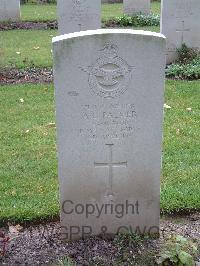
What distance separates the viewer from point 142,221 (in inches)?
156

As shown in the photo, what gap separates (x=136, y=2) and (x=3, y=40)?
540cm

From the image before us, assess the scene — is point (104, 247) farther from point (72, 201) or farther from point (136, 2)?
point (136, 2)

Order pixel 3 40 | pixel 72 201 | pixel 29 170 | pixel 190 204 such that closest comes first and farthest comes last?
1. pixel 72 201
2. pixel 190 204
3. pixel 29 170
4. pixel 3 40

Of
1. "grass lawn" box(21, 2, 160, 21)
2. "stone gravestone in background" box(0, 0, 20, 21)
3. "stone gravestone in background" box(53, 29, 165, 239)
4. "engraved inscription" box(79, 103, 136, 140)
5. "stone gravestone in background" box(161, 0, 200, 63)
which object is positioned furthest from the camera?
"grass lawn" box(21, 2, 160, 21)

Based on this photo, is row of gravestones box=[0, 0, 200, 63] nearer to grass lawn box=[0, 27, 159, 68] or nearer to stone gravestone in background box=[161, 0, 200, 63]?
stone gravestone in background box=[161, 0, 200, 63]

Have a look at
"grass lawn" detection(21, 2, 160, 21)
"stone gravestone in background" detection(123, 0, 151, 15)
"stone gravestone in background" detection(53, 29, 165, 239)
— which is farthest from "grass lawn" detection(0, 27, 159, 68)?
"stone gravestone in background" detection(53, 29, 165, 239)

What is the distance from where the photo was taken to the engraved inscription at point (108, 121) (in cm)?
363

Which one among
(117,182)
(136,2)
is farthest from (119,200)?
(136,2)

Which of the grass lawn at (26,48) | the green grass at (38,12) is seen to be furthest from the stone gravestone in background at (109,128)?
the green grass at (38,12)

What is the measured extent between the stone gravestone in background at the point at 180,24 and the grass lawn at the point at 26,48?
7.85 feet

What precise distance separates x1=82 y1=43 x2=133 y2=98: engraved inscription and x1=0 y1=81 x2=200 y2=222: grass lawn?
1.30 m

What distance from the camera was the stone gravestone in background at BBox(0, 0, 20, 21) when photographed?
15.3 metres

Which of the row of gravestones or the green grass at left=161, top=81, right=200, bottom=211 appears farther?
→ the row of gravestones

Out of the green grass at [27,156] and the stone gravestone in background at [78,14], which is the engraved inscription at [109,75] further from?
the stone gravestone in background at [78,14]
